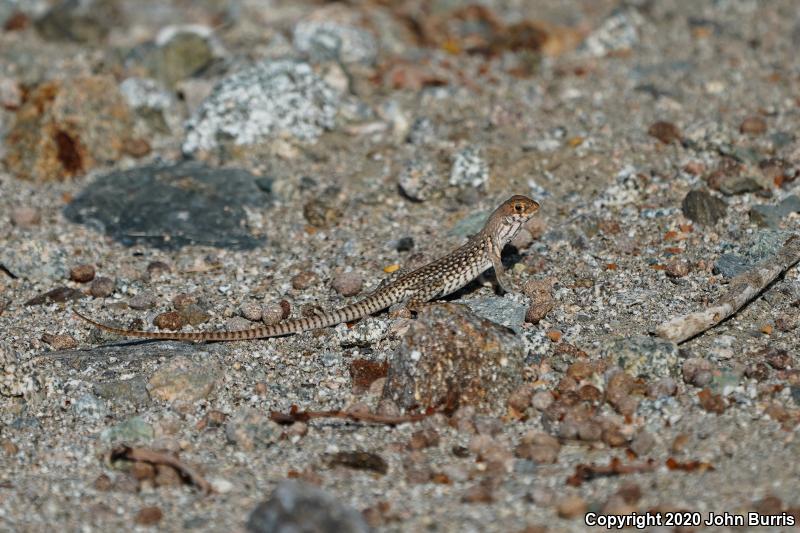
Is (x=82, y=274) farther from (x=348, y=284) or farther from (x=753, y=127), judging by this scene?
(x=753, y=127)

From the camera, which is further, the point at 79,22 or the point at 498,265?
the point at 79,22

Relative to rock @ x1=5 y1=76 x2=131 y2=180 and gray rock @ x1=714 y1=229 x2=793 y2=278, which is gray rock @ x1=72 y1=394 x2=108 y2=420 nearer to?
rock @ x1=5 y1=76 x2=131 y2=180

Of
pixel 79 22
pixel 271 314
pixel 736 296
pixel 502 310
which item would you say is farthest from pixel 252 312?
pixel 79 22

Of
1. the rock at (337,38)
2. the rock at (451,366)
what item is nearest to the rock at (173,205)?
the rock at (337,38)

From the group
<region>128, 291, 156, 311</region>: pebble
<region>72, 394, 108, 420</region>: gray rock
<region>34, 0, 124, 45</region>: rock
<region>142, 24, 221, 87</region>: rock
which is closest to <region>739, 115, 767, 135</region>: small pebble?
<region>128, 291, 156, 311</region>: pebble

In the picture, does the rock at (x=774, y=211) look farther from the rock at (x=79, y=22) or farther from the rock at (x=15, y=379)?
the rock at (x=79, y=22)

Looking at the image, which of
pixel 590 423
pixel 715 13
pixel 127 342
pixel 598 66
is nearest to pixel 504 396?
pixel 590 423

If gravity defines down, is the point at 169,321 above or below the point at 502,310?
below
